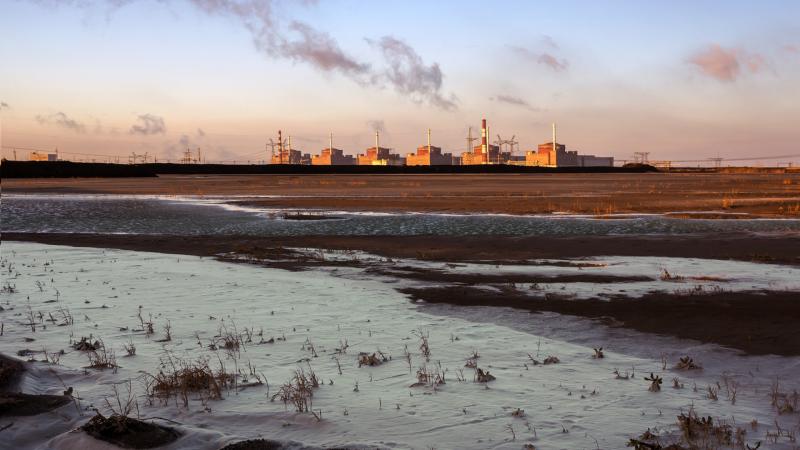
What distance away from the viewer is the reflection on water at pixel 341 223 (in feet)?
89.1

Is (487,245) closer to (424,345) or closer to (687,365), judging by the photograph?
(424,345)

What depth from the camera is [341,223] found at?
102 feet

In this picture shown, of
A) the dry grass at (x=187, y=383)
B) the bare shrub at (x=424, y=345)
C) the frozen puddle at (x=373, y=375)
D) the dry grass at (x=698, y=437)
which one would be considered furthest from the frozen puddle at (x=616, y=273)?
the dry grass at (x=187, y=383)

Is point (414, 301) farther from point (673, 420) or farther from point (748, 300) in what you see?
point (673, 420)

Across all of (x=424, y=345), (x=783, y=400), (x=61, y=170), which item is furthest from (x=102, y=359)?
(x=61, y=170)

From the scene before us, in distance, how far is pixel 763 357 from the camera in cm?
941

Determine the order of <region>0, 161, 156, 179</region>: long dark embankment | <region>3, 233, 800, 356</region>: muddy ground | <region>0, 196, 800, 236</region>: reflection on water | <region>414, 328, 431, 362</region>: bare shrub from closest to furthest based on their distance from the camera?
<region>414, 328, 431, 362</region>: bare shrub → <region>3, 233, 800, 356</region>: muddy ground → <region>0, 196, 800, 236</region>: reflection on water → <region>0, 161, 156, 179</region>: long dark embankment

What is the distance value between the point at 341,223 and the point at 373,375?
73.9 feet

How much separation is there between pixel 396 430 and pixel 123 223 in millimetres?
28553

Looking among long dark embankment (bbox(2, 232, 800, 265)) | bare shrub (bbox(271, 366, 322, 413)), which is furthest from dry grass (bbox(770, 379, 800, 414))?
long dark embankment (bbox(2, 232, 800, 265))

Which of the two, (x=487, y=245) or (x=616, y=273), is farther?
(x=487, y=245)

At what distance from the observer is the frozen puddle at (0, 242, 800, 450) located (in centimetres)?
693

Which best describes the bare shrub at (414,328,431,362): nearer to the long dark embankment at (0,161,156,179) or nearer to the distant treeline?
the long dark embankment at (0,161,156,179)

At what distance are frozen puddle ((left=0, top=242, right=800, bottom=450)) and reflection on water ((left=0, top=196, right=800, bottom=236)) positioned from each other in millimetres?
13613
